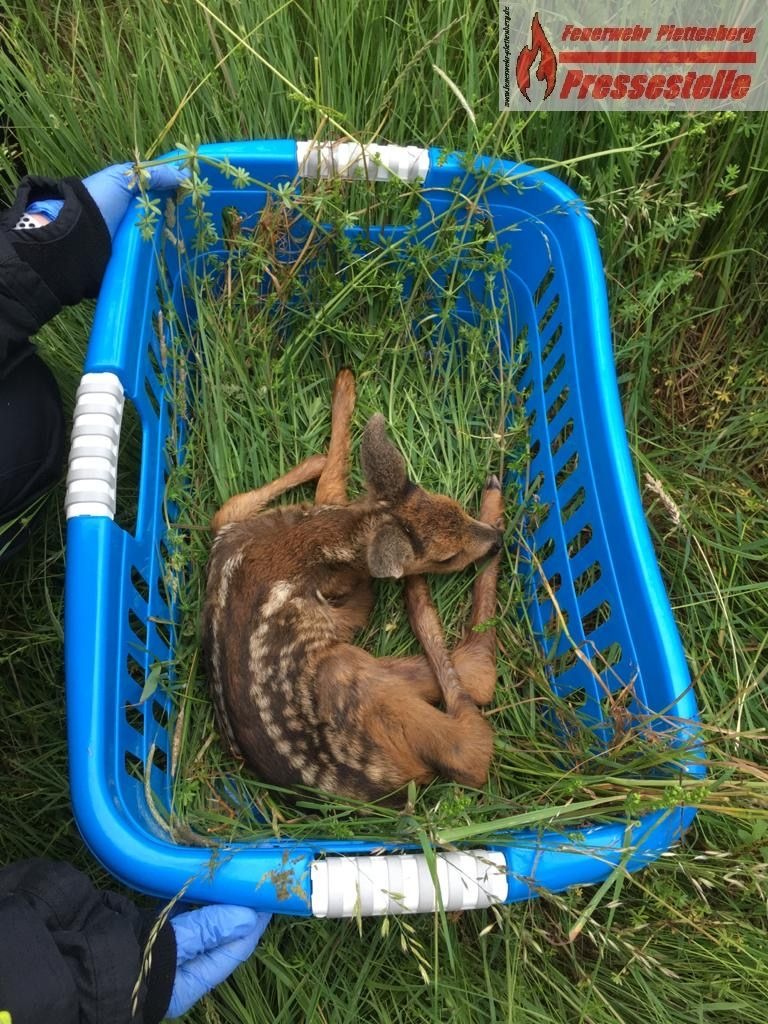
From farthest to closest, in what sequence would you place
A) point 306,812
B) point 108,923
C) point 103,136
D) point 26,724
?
point 103,136 < point 26,724 < point 306,812 < point 108,923

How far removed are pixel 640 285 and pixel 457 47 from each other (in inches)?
50.8

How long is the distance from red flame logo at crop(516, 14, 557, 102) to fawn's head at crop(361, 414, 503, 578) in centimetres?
152

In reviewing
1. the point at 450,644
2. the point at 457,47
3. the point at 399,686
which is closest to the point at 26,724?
the point at 399,686

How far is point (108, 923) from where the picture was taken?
2.28 m

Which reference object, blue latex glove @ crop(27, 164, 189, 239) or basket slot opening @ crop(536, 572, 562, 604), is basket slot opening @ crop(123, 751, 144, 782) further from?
blue latex glove @ crop(27, 164, 189, 239)

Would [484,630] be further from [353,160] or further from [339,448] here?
[353,160]

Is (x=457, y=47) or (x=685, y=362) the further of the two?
(x=685, y=362)

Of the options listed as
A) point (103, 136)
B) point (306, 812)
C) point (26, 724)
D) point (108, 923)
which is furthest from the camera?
point (103, 136)

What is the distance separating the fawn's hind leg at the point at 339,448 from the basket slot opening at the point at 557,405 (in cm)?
88

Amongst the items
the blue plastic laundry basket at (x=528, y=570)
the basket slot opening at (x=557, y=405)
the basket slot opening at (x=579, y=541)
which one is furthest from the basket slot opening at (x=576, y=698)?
the basket slot opening at (x=557, y=405)

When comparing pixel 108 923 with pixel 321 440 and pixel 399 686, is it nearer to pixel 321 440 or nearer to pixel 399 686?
pixel 399 686

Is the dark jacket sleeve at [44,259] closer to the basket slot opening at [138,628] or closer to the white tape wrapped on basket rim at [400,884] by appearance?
the basket slot opening at [138,628]

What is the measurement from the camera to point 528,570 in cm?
333

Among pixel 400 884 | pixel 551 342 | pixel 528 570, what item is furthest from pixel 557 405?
pixel 400 884
